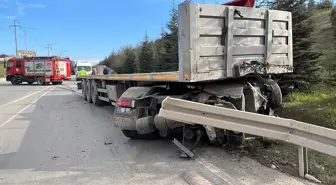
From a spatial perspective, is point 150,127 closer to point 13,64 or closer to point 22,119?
point 22,119

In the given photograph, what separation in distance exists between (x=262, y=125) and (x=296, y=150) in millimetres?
1360

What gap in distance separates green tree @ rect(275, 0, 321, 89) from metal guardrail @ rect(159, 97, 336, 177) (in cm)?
690

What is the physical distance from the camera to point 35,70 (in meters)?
35.7

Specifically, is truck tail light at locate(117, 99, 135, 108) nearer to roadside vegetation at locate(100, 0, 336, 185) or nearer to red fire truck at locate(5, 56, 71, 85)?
roadside vegetation at locate(100, 0, 336, 185)

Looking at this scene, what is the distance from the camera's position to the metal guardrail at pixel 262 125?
356cm

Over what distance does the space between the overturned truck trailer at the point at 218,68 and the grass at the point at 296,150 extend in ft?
1.75

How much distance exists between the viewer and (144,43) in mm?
31875

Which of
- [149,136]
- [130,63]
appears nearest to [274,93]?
[149,136]

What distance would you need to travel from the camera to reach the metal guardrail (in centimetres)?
356

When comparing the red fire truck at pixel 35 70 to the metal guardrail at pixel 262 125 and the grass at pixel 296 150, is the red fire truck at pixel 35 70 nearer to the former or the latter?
the grass at pixel 296 150

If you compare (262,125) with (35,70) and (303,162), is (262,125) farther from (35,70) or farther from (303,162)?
(35,70)

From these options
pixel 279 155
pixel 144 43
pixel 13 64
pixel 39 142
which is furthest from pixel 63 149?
pixel 13 64

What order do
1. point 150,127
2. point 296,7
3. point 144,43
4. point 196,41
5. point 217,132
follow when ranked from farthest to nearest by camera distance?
point 144,43 → point 296,7 → point 150,127 → point 217,132 → point 196,41

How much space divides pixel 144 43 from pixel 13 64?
16626mm
